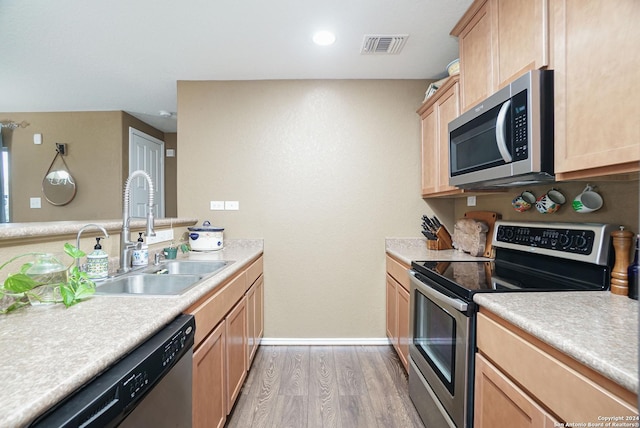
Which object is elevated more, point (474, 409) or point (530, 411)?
point (530, 411)

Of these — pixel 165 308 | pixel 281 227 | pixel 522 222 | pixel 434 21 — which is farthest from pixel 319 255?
pixel 434 21

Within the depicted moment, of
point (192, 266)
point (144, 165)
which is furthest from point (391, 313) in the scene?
point (144, 165)

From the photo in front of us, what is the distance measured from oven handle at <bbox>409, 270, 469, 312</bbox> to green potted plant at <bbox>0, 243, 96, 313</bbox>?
4.56ft

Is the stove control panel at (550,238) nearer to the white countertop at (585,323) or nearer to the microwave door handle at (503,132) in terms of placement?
A: the white countertop at (585,323)

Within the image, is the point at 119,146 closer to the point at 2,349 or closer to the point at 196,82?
the point at 196,82

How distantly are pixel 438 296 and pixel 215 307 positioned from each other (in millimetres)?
1053

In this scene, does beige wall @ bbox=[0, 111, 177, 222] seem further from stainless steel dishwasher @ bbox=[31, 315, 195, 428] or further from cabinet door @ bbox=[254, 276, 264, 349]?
stainless steel dishwasher @ bbox=[31, 315, 195, 428]

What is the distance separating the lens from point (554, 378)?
0.75m

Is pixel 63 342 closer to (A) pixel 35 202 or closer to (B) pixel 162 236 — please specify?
(B) pixel 162 236

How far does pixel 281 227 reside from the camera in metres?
2.59

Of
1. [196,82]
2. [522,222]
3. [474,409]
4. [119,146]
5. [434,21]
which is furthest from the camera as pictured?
[119,146]

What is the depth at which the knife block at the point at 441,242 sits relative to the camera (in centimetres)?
233

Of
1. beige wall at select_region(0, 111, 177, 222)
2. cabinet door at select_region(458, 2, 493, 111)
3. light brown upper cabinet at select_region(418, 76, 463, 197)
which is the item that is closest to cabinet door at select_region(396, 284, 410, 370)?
light brown upper cabinet at select_region(418, 76, 463, 197)

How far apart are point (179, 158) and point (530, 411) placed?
2809 millimetres
